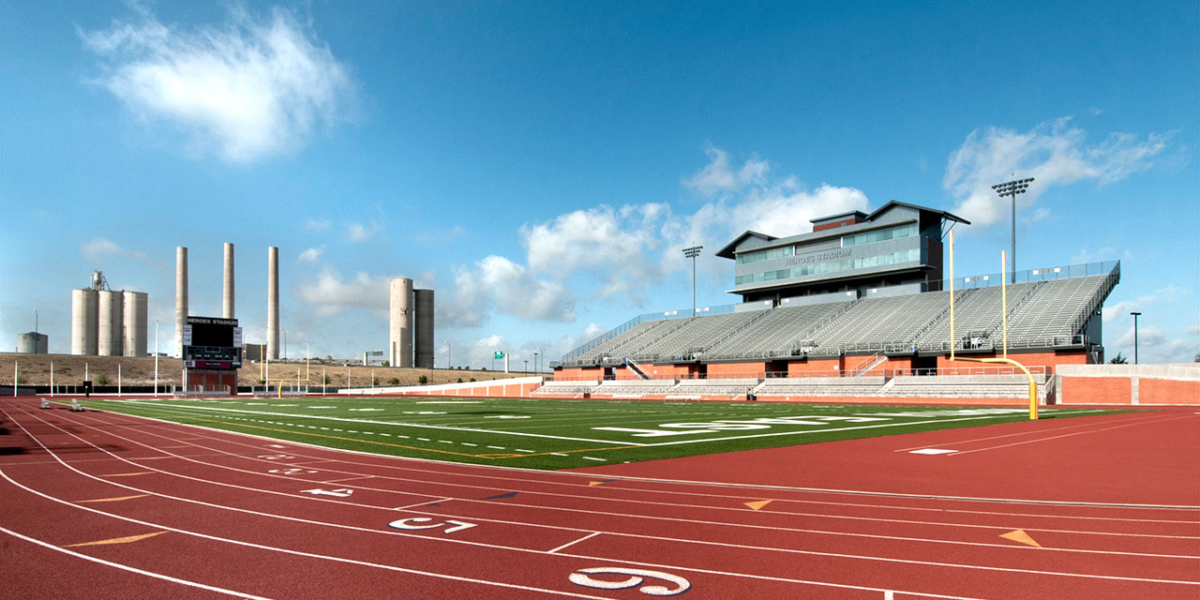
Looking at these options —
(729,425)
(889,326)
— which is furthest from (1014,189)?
(729,425)

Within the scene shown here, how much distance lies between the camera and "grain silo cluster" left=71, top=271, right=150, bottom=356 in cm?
11706

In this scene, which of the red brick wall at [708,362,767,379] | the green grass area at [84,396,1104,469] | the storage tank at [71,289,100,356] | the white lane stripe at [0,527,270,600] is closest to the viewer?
the white lane stripe at [0,527,270,600]

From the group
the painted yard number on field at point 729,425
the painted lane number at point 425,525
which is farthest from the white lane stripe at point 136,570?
the painted yard number on field at point 729,425

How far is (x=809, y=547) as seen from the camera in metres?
7.11

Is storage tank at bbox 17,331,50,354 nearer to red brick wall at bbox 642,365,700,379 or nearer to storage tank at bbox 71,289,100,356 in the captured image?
storage tank at bbox 71,289,100,356

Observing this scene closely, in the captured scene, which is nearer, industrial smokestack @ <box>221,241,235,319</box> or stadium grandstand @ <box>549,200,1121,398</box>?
stadium grandstand @ <box>549,200,1121,398</box>

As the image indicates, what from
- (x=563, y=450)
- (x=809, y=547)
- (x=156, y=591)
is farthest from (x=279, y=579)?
(x=563, y=450)

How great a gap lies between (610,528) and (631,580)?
1.98 m

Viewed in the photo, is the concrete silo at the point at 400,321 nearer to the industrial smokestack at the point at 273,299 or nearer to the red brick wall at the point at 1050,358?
the industrial smokestack at the point at 273,299

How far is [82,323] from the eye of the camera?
384 ft

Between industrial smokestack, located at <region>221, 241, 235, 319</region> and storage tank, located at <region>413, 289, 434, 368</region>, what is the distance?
34343 mm

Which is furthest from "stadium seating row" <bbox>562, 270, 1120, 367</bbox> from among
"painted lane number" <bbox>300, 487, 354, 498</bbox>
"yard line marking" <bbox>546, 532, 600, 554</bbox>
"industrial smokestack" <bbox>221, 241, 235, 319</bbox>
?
"industrial smokestack" <bbox>221, 241, 235, 319</bbox>

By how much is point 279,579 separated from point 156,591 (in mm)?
945

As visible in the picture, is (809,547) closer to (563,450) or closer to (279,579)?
(279,579)
